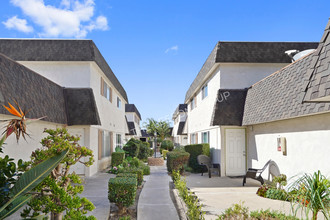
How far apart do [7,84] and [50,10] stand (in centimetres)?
387

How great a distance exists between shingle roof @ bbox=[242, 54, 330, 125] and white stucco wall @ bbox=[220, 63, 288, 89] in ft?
3.57

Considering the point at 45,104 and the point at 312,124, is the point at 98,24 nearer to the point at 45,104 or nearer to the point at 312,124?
the point at 45,104

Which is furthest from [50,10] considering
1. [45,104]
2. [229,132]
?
[229,132]

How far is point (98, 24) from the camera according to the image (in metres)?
9.25

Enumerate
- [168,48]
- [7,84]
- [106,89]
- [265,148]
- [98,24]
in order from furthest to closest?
[106,89] < [168,48] < [265,148] < [98,24] < [7,84]

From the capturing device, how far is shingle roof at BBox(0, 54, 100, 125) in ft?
23.9

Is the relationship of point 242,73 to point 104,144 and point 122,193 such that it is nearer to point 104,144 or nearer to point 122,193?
point 122,193

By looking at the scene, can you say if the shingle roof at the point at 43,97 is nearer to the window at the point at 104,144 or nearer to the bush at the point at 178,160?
the window at the point at 104,144

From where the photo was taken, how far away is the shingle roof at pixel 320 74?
4486mm

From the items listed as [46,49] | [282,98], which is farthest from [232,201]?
[46,49]

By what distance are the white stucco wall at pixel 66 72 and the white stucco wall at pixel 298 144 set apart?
9211mm

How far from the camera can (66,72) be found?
12.5 metres

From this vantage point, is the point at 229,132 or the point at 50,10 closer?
the point at 50,10

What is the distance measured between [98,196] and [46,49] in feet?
27.6
